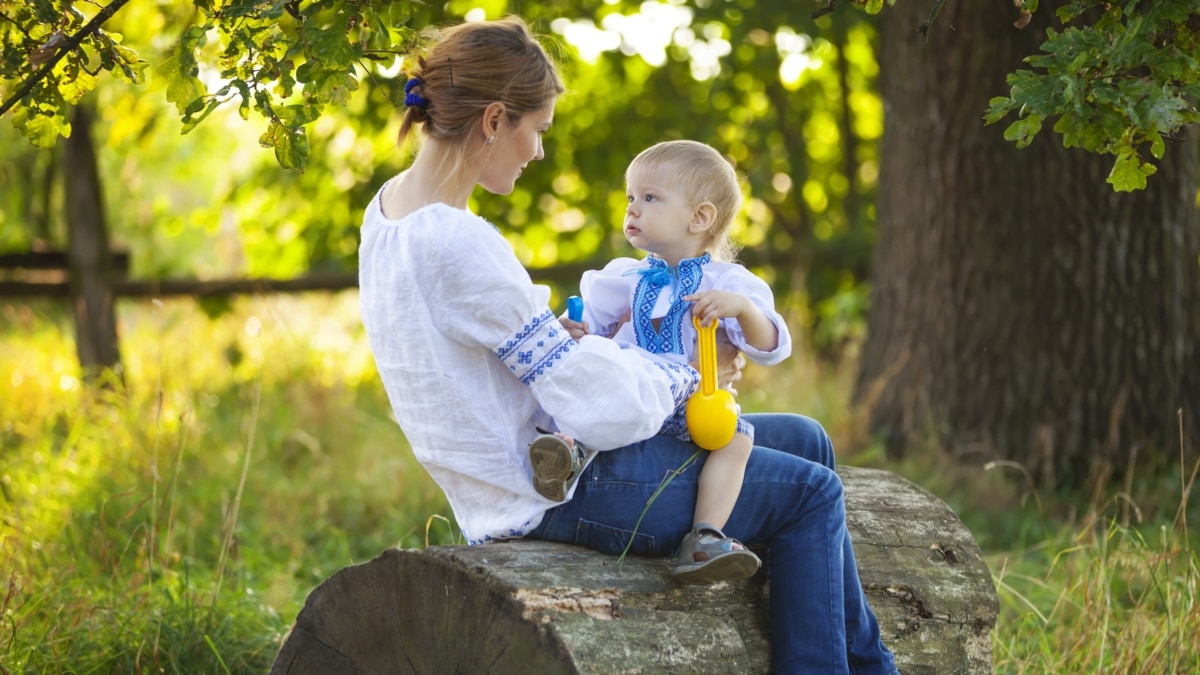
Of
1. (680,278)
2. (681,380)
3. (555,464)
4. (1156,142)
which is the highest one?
(1156,142)

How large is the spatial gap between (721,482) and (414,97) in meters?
1.03

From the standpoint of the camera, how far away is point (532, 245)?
8320 mm

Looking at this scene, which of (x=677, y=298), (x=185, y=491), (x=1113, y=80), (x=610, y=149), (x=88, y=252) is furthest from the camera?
(x=610, y=149)

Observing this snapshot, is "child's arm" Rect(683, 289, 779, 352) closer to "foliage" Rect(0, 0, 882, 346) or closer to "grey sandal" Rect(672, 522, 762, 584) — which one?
"grey sandal" Rect(672, 522, 762, 584)

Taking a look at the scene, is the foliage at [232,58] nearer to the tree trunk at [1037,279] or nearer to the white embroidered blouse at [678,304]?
the white embroidered blouse at [678,304]

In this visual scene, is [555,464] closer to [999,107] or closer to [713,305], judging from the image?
[713,305]

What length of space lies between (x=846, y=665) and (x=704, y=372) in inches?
27.5

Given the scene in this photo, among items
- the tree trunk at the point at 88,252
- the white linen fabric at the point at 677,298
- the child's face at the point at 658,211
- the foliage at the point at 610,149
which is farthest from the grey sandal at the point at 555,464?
the tree trunk at the point at 88,252

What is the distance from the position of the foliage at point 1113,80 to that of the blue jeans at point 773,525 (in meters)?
0.88

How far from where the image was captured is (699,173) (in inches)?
113

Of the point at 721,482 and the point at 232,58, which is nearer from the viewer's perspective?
the point at 721,482

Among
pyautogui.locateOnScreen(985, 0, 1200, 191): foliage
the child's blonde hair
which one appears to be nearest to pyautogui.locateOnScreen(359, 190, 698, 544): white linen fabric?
the child's blonde hair

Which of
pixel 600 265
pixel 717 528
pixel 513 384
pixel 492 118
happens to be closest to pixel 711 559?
pixel 717 528

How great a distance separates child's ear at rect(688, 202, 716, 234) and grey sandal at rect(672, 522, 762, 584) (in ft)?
2.44
